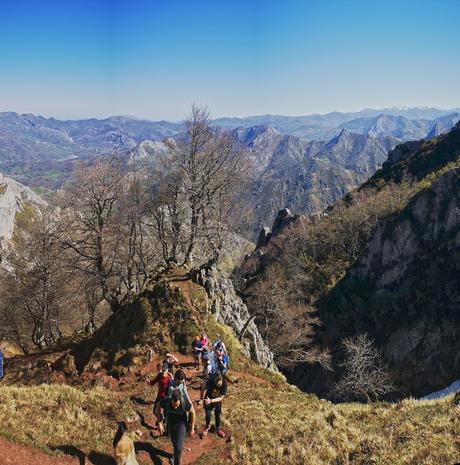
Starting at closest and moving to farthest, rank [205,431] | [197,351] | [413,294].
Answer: [205,431] < [197,351] < [413,294]

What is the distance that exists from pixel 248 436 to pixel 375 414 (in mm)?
4899

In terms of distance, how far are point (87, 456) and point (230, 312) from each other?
19952mm

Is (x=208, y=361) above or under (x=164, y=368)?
under

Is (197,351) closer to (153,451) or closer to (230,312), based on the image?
(153,451)

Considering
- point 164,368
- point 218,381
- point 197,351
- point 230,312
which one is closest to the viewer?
point 218,381

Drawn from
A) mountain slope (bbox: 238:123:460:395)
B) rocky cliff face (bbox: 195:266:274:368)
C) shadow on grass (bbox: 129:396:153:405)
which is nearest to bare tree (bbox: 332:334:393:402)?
mountain slope (bbox: 238:123:460:395)

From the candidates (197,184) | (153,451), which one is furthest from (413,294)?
(153,451)

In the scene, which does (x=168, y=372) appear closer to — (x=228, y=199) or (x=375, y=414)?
(x=375, y=414)

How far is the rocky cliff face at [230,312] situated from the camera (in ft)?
95.9

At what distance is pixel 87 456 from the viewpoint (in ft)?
38.4

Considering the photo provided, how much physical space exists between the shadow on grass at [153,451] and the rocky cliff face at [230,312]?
15.2 metres

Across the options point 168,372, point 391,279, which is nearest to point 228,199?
point 168,372


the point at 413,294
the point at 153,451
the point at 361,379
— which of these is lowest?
the point at 413,294

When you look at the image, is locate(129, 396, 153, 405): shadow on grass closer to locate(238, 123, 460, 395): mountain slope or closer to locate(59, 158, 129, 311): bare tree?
locate(59, 158, 129, 311): bare tree
